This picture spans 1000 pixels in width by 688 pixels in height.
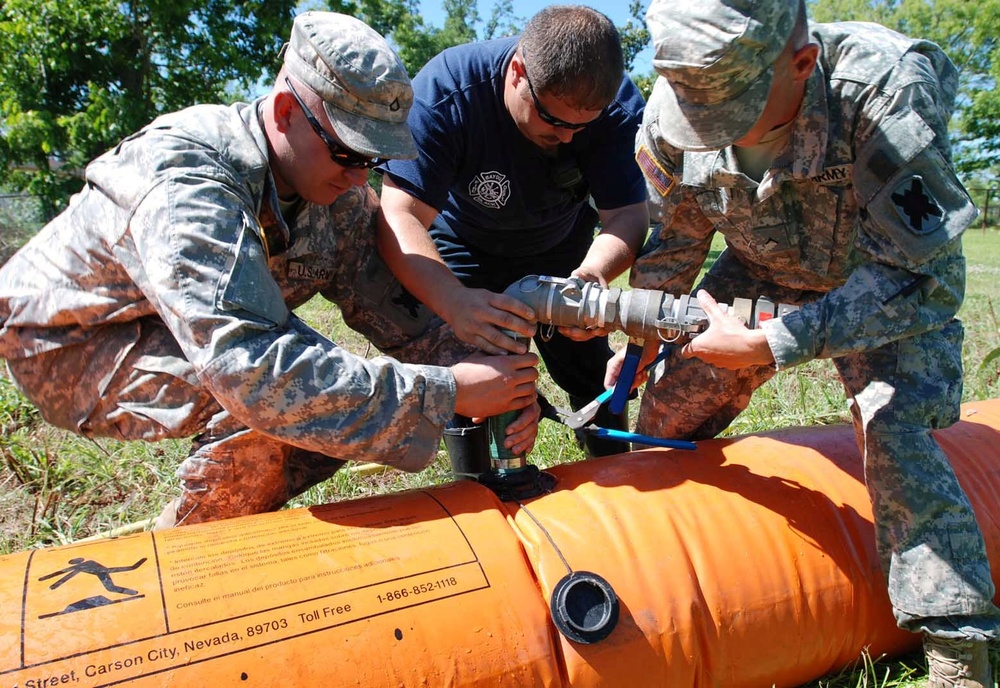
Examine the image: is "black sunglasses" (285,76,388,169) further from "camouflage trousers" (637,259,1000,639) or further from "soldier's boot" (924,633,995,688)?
"soldier's boot" (924,633,995,688)

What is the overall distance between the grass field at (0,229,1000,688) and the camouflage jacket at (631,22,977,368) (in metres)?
1.04

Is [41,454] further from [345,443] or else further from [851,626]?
[851,626]

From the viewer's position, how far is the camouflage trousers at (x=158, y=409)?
231 cm

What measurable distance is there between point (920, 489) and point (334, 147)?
74.3 inches

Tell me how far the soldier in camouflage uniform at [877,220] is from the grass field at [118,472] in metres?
0.40

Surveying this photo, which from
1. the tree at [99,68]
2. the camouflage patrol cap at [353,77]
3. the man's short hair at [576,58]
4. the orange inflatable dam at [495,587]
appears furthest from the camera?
the tree at [99,68]

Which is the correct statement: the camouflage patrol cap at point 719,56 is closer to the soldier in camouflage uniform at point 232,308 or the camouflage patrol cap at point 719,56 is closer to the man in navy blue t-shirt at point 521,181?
the man in navy blue t-shirt at point 521,181

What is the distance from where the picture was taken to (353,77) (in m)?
2.06

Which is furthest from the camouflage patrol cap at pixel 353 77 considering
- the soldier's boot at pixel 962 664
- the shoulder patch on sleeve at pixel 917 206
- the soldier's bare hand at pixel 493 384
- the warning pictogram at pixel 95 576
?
the soldier's boot at pixel 962 664

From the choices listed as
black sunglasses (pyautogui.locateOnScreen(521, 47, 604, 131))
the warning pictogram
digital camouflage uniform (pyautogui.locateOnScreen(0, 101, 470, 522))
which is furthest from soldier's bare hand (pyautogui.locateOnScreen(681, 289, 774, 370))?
the warning pictogram

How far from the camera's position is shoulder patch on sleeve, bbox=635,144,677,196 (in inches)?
101

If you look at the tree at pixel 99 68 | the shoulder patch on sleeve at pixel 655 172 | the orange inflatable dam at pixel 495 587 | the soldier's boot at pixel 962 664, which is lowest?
the soldier's boot at pixel 962 664

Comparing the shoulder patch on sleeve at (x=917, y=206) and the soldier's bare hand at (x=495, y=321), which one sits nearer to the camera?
the shoulder patch on sleeve at (x=917, y=206)

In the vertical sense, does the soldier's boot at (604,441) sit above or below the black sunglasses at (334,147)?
below
